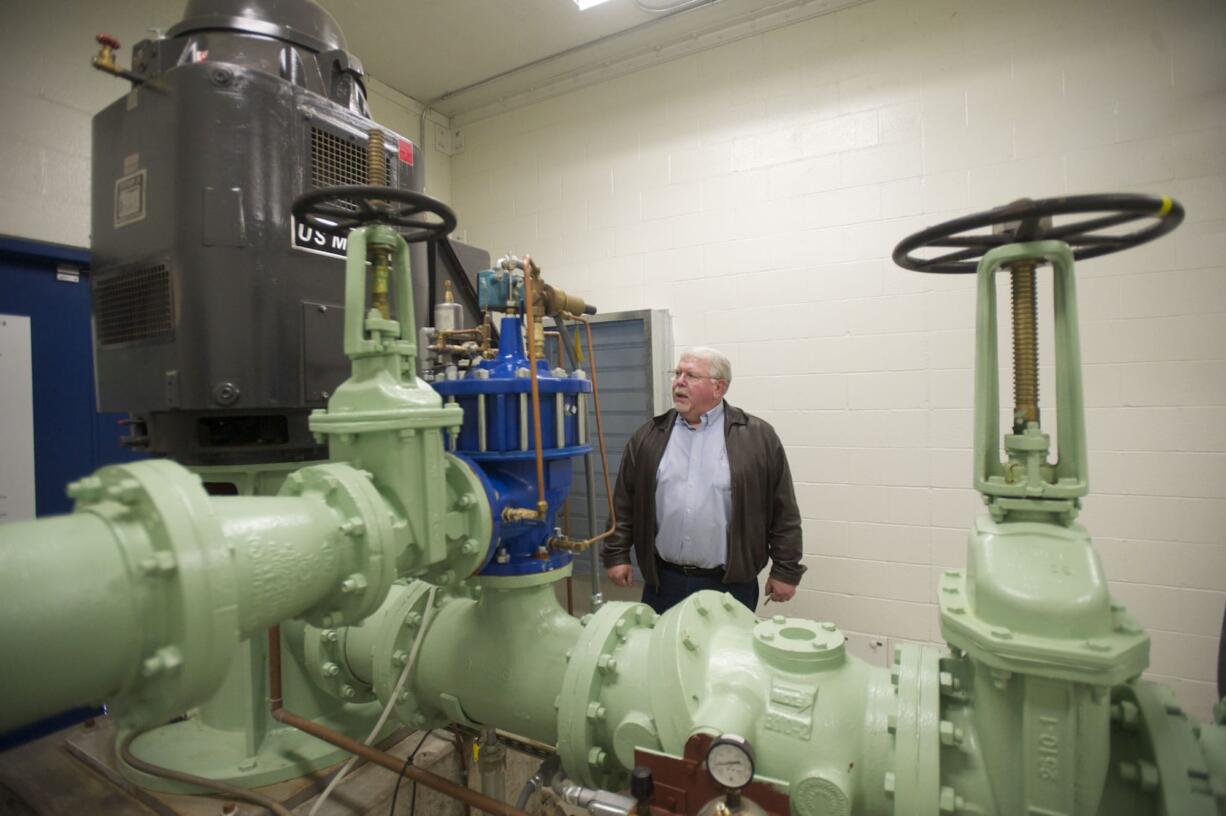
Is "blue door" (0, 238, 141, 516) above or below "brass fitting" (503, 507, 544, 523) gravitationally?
above

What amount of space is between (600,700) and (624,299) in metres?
2.63

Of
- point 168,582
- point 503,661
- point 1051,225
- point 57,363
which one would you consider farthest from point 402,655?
point 57,363

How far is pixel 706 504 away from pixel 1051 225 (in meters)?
1.50

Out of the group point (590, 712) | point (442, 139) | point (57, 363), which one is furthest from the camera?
point (442, 139)

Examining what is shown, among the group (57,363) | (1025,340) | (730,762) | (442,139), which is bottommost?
(730,762)

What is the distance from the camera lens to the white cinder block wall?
2.25 meters

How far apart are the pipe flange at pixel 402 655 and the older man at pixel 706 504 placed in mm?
1001

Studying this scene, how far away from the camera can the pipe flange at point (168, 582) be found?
0.58 metres

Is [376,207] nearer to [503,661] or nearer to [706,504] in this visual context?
[503,661]

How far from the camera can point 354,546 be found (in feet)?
2.79


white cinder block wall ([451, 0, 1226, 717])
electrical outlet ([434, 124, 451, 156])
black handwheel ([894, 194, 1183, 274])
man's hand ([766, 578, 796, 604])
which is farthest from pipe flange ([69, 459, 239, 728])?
electrical outlet ([434, 124, 451, 156])

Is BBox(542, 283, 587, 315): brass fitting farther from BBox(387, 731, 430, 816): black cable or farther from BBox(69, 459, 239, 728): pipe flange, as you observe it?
BBox(387, 731, 430, 816): black cable

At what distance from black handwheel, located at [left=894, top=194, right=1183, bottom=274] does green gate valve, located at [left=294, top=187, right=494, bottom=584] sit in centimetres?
81

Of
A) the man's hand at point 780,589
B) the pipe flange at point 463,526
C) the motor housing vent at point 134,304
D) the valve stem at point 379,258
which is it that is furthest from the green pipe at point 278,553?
the man's hand at point 780,589
